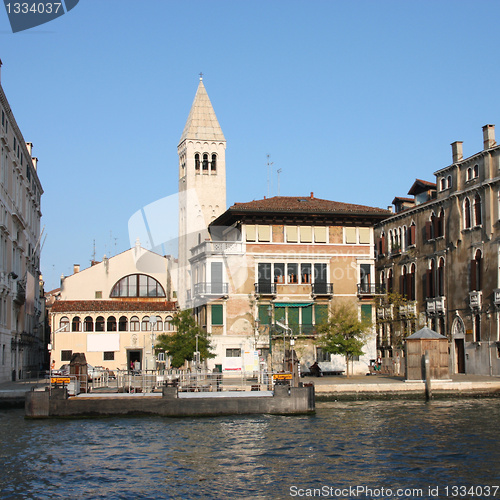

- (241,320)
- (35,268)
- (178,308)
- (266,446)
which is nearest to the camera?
(266,446)

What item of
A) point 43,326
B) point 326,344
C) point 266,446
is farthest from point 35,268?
point 266,446

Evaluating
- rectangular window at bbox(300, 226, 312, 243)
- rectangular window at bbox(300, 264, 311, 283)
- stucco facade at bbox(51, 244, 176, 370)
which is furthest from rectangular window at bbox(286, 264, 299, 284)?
stucco facade at bbox(51, 244, 176, 370)

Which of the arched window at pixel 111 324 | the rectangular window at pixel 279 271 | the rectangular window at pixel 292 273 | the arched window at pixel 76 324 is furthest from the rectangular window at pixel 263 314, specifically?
the arched window at pixel 76 324

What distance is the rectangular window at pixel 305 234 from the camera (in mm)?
58844

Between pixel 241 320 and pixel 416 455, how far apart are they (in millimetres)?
33624

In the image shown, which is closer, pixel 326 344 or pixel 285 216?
pixel 326 344

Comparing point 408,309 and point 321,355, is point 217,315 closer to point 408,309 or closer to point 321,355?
point 321,355

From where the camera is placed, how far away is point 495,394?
140ft

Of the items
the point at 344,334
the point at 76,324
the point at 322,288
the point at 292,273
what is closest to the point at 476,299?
the point at 344,334

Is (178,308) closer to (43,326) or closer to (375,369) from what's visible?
(375,369)

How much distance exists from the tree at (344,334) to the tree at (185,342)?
311 inches

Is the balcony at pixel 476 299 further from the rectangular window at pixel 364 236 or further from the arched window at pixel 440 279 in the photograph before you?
the rectangular window at pixel 364 236

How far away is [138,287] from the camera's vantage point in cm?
7494

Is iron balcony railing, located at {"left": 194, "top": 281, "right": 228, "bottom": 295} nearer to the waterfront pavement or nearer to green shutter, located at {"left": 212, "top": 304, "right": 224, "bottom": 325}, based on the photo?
green shutter, located at {"left": 212, "top": 304, "right": 224, "bottom": 325}
